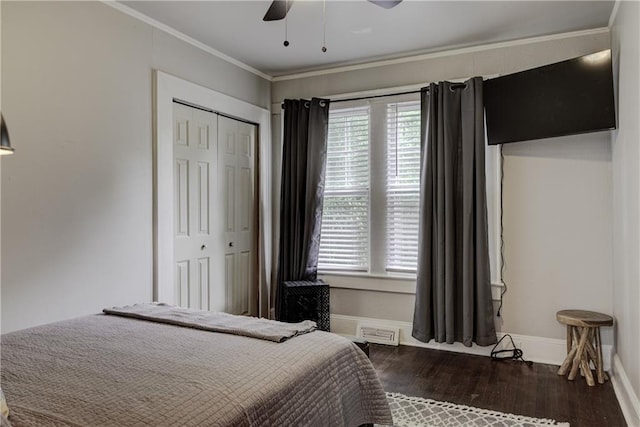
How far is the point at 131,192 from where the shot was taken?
3.06 m

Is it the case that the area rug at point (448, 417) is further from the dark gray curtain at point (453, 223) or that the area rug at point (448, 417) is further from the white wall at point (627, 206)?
the dark gray curtain at point (453, 223)

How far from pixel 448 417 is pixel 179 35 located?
3.21 meters

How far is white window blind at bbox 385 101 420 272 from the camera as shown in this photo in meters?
3.96

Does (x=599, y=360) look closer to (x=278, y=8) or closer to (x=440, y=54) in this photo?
(x=440, y=54)

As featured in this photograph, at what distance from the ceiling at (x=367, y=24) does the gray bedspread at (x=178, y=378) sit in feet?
6.92

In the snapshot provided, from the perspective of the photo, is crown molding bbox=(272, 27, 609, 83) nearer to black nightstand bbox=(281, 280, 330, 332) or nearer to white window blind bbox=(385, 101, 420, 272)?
white window blind bbox=(385, 101, 420, 272)

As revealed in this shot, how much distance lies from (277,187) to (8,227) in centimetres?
253

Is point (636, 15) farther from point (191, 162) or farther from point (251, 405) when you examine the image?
point (191, 162)

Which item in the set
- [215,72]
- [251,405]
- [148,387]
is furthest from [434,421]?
[215,72]

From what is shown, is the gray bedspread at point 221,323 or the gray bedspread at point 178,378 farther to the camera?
the gray bedspread at point 221,323

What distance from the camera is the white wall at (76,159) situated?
2.40 meters

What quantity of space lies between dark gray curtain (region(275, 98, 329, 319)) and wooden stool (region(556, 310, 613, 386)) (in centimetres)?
210

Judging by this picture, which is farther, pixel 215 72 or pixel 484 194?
pixel 215 72

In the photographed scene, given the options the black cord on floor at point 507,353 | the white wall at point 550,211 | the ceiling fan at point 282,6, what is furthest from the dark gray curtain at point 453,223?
the ceiling fan at point 282,6
